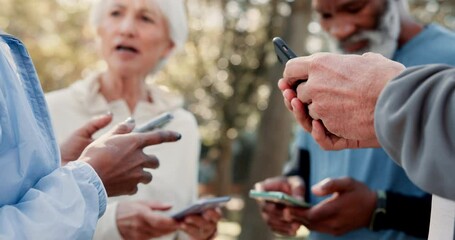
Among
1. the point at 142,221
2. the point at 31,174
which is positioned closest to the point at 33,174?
the point at 31,174

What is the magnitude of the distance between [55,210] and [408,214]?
5.77ft

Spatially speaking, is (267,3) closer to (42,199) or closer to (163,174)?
(163,174)

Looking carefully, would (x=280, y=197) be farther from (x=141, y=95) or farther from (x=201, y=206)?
(x=141, y=95)

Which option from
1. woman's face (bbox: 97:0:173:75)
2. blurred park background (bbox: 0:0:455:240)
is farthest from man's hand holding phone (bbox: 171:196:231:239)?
blurred park background (bbox: 0:0:455:240)

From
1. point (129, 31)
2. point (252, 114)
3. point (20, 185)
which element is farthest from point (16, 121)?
point (252, 114)

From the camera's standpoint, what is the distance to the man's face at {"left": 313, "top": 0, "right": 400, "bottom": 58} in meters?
3.42

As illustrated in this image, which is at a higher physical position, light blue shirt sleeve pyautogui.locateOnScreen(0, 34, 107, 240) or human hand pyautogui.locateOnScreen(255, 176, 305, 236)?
light blue shirt sleeve pyautogui.locateOnScreen(0, 34, 107, 240)

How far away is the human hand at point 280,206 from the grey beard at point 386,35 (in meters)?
0.76

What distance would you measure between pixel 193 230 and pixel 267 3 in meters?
11.8

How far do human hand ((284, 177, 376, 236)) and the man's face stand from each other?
724 millimetres

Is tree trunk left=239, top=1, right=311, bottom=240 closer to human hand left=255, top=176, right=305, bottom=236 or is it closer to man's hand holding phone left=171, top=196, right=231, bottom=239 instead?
human hand left=255, top=176, right=305, bottom=236

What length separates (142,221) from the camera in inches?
127

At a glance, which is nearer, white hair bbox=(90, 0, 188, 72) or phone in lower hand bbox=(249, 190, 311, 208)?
phone in lower hand bbox=(249, 190, 311, 208)

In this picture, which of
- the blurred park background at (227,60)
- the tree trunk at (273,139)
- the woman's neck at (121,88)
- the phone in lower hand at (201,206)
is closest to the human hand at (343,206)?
the phone in lower hand at (201,206)
